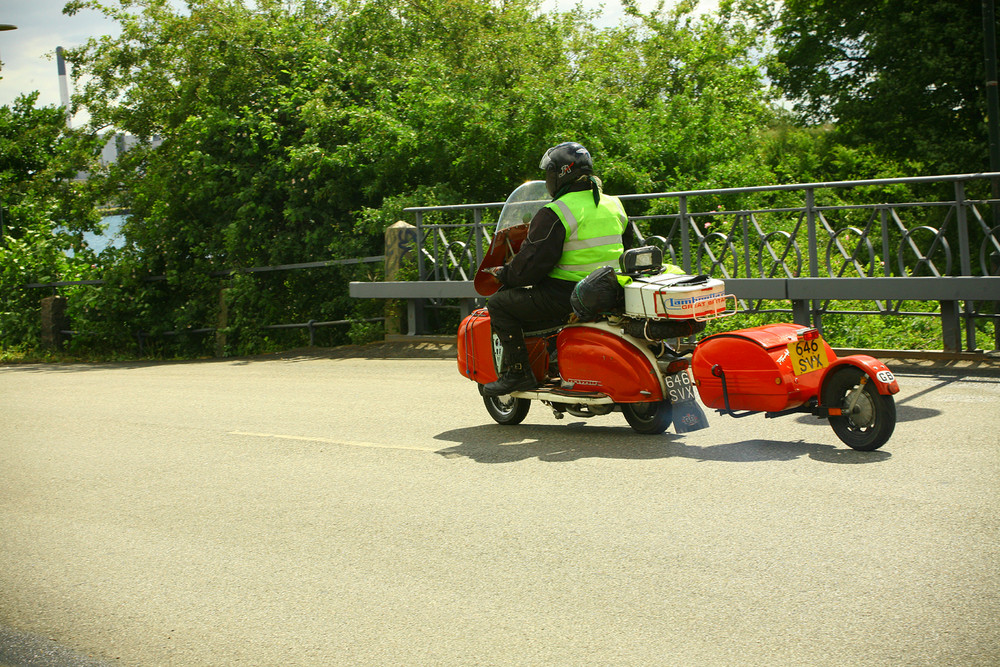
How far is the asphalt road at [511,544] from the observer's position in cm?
410

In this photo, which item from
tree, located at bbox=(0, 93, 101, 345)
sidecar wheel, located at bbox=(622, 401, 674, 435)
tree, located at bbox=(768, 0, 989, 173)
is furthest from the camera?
tree, located at bbox=(768, 0, 989, 173)

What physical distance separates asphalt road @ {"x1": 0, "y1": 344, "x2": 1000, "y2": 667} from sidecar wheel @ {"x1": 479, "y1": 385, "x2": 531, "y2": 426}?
0.14 m

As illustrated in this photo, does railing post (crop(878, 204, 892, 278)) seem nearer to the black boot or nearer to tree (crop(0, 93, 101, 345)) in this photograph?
the black boot

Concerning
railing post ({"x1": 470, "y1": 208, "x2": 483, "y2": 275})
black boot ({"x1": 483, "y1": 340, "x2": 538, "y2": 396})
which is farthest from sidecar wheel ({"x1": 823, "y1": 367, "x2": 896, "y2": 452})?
railing post ({"x1": 470, "y1": 208, "x2": 483, "y2": 275})

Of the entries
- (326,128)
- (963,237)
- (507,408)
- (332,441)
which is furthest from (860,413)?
(326,128)

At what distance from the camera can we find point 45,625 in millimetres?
4660

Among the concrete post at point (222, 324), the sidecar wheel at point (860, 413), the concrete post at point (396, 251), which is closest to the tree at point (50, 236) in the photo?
the concrete post at point (222, 324)

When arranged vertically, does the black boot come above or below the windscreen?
below

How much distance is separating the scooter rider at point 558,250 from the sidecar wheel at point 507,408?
0.51 metres

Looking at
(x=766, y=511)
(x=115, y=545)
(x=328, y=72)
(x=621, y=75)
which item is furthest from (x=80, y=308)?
(x=766, y=511)

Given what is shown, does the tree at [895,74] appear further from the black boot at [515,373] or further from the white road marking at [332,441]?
the white road marking at [332,441]

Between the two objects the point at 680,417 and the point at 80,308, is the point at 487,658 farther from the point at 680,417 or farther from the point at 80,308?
the point at 80,308

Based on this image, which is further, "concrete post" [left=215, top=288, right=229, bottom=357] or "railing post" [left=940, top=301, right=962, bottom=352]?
"concrete post" [left=215, top=288, right=229, bottom=357]

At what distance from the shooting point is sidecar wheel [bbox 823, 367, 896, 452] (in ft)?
21.2
